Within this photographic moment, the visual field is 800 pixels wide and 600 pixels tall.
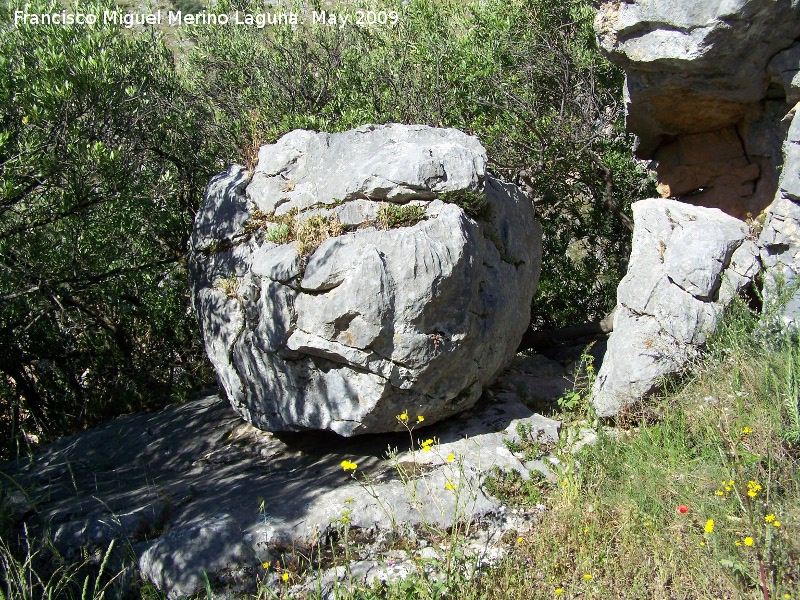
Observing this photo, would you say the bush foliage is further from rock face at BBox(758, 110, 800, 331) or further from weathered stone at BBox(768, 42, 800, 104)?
rock face at BBox(758, 110, 800, 331)

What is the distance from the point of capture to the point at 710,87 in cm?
694

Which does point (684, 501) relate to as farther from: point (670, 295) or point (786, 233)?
point (786, 233)

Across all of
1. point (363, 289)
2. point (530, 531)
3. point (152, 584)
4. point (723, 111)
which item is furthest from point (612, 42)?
point (152, 584)

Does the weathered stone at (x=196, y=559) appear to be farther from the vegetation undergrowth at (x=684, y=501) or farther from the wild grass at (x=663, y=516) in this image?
the vegetation undergrowth at (x=684, y=501)

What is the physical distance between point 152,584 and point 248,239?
2.96m

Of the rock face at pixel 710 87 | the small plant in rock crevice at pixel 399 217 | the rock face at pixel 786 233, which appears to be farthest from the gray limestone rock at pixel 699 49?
the small plant in rock crevice at pixel 399 217

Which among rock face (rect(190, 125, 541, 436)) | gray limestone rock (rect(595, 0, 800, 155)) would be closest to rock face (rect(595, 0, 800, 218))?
gray limestone rock (rect(595, 0, 800, 155))

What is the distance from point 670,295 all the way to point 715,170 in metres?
2.46

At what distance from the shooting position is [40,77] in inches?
257

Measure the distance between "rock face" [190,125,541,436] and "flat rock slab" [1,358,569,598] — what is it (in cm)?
39

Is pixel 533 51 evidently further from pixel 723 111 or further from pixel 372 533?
pixel 372 533

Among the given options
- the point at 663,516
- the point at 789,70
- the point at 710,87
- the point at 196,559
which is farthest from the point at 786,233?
the point at 196,559

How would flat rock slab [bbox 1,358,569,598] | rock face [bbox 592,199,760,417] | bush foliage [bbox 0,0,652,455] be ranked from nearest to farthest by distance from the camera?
flat rock slab [bbox 1,358,569,598] < rock face [bbox 592,199,760,417] < bush foliage [bbox 0,0,652,455]

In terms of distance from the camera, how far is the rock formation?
5.96 m
